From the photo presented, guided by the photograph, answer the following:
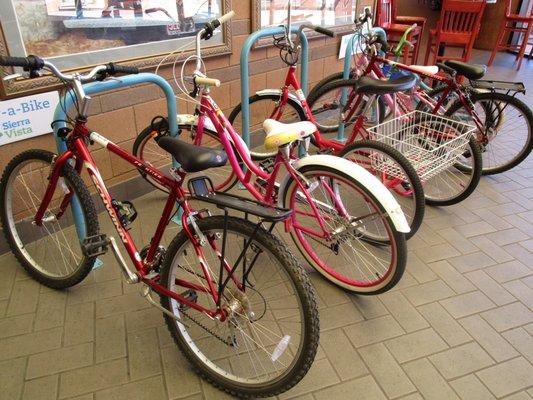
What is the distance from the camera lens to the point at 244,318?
1.61 meters

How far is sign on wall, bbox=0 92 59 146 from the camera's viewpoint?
221 centimetres

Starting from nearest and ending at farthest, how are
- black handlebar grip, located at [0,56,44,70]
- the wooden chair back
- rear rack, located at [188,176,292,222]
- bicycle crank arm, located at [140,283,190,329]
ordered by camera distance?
1. rear rack, located at [188,176,292,222]
2. black handlebar grip, located at [0,56,44,70]
3. bicycle crank arm, located at [140,283,190,329]
4. the wooden chair back

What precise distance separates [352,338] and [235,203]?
38.3 inches

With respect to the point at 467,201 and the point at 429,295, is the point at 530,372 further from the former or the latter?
the point at 467,201

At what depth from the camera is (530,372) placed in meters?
1.82

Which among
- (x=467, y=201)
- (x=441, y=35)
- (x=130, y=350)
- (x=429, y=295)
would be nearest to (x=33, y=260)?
(x=130, y=350)

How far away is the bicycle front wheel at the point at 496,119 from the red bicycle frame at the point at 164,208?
7.75 feet

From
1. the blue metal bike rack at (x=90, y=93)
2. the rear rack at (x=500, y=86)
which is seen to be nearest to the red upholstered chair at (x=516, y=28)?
the rear rack at (x=500, y=86)

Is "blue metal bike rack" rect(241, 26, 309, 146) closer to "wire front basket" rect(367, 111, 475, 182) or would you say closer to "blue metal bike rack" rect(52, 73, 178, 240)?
"blue metal bike rack" rect(52, 73, 178, 240)

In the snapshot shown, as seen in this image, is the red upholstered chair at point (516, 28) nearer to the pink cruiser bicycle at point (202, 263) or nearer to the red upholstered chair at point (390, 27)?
the red upholstered chair at point (390, 27)

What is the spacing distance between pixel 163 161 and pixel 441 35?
4.36 metres

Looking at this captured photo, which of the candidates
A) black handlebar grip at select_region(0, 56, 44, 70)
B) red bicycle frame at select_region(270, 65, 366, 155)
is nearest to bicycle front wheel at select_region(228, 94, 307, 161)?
red bicycle frame at select_region(270, 65, 366, 155)

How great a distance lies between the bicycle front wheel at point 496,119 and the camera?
3080 millimetres

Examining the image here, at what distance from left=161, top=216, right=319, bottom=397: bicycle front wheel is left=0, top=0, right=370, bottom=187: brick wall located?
139 cm
